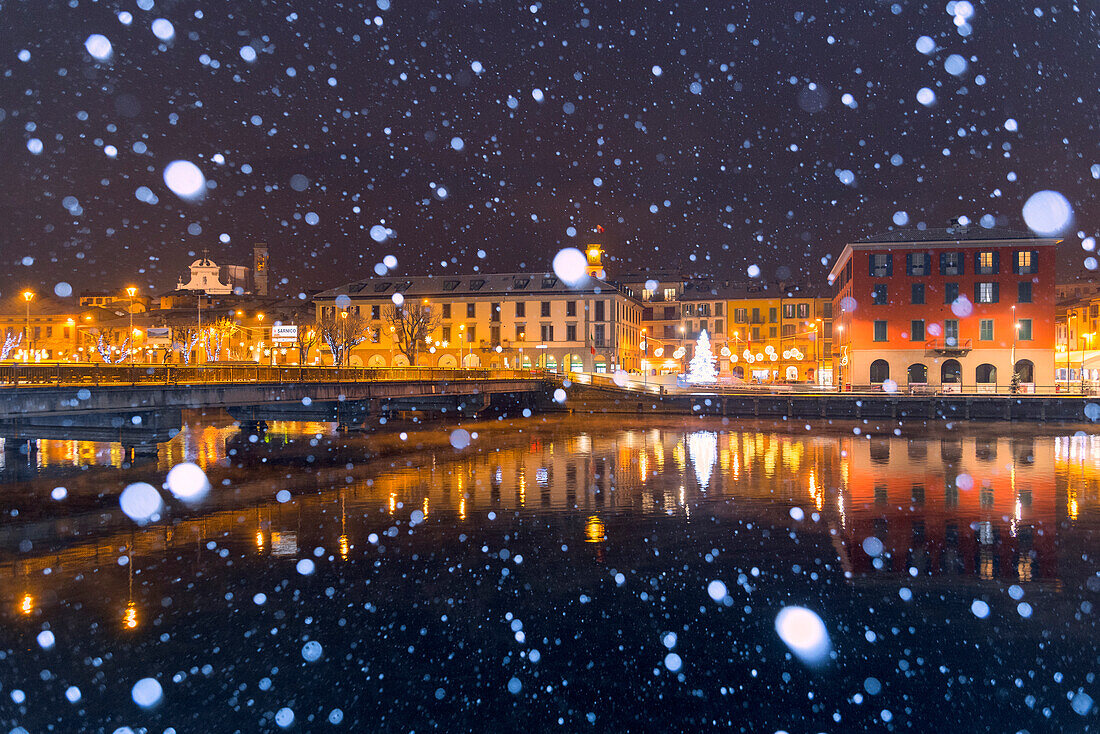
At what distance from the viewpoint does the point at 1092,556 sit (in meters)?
14.7

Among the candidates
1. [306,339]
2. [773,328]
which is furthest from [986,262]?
[306,339]

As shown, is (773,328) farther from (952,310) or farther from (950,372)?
(952,310)

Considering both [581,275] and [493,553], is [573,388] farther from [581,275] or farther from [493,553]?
[493,553]

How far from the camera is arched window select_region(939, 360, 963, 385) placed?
56938 millimetres

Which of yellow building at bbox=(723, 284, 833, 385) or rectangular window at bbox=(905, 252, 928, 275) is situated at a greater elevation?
rectangular window at bbox=(905, 252, 928, 275)

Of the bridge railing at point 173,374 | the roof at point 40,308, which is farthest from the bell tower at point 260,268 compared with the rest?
the bridge railing at point 173,374

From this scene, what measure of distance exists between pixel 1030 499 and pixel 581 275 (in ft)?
219

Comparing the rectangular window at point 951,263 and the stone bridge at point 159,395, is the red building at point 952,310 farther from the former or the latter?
the stone bridge at point 159,395

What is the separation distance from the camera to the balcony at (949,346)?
55781mm

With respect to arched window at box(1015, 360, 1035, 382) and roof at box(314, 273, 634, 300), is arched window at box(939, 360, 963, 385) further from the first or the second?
roof at box(314, 273, 634, 300)

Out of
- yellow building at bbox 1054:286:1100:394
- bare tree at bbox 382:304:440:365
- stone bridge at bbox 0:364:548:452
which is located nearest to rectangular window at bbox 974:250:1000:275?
yellow building at bbox 1054:286:1100:394

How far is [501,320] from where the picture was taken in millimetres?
80125

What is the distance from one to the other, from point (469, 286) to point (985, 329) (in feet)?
163

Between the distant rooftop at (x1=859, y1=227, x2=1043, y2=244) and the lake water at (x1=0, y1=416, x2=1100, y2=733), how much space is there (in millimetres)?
38053
